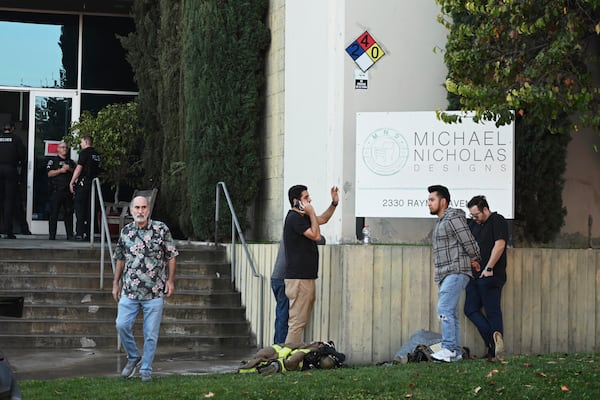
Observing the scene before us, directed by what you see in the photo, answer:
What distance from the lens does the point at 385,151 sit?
13469mm

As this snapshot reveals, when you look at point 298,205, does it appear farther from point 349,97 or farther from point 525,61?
point 525,61

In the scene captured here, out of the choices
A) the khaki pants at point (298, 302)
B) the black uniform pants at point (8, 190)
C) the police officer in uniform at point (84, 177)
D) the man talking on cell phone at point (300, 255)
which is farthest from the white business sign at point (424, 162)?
the black uniform pants at point (8, 190)

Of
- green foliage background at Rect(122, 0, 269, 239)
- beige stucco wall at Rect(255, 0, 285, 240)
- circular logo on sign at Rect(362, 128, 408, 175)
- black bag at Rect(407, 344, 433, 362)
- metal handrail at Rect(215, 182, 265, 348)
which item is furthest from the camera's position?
green foliage background at Rect(122, 0, 269, 239)

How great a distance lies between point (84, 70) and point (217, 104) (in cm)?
562

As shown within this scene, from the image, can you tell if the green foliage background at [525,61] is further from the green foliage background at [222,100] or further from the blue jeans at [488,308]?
the green foliage background at [222,100]

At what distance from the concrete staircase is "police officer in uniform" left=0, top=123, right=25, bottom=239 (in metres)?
2.75

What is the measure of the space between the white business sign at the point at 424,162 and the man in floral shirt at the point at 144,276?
326 centimetres

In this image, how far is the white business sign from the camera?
13.3 metres

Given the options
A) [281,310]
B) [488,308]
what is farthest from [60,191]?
[488,308]

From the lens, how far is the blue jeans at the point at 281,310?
12.9 meters

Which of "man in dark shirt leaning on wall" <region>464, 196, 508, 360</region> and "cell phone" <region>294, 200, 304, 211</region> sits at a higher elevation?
"cell phone" <region>294, 200, 304, 211</region>

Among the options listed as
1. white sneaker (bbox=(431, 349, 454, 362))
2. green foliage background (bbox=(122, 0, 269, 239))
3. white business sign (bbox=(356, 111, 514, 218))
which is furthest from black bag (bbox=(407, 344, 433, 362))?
green foliage background (bbox=(122, 0, 269, 239))

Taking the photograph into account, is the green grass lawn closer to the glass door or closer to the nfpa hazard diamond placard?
the nfpa hazard diamond placard

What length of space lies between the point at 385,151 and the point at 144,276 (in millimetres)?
3866
